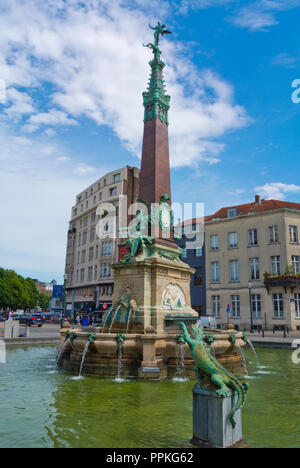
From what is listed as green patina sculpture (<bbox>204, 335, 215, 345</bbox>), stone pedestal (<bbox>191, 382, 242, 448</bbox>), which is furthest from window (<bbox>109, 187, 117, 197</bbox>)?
stone pedestal (<bbox>191, 382, 242, 448</bbox>)

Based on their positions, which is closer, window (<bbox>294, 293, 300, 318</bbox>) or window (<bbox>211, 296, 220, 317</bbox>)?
window (<bbox>294, 293, 300, 318</bbox>)

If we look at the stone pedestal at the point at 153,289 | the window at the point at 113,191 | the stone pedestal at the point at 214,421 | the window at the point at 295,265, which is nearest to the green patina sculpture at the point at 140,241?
the stone pedestal at the point at 153,289

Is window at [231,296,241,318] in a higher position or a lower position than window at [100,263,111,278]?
lower

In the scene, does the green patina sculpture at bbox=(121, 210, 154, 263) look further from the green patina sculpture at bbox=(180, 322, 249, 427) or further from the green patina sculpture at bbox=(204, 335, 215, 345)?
the green patina sculpture at bbox=(180, 322, 249, 427)

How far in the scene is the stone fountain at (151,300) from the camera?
10.8 metres

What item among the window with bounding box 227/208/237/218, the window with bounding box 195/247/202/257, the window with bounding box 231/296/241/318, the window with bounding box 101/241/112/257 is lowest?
the window with bounding box 231/296/241/318

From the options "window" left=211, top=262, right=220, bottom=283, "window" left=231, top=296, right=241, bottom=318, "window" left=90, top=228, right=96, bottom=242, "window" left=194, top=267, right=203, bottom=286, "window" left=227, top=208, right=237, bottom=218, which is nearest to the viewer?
"window" left=231, top=296, right=241, bottom=318

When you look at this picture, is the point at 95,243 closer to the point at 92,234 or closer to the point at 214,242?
the point at 92,234

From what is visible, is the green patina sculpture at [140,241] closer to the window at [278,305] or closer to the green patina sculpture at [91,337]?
the green patina sculpture at [91,337]

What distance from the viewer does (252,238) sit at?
39.3 m

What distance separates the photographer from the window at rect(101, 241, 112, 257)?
5167 cm

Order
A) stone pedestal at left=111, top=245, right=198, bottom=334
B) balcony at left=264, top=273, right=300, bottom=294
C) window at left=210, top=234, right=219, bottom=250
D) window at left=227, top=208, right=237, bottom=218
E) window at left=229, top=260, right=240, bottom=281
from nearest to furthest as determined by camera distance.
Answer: stone pedestal at left=111, top=245, right=198, bottom=334 → balcony at left=264, top=273, right=300, bottom=294 → window at left=229, top=260, right=240, bottom=281 → window at left=210, top=234, right=219, bottom=250 → window at left=227, top=208, right=237, bottom=218

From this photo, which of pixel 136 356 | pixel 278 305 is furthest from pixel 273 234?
pixel 136 356
